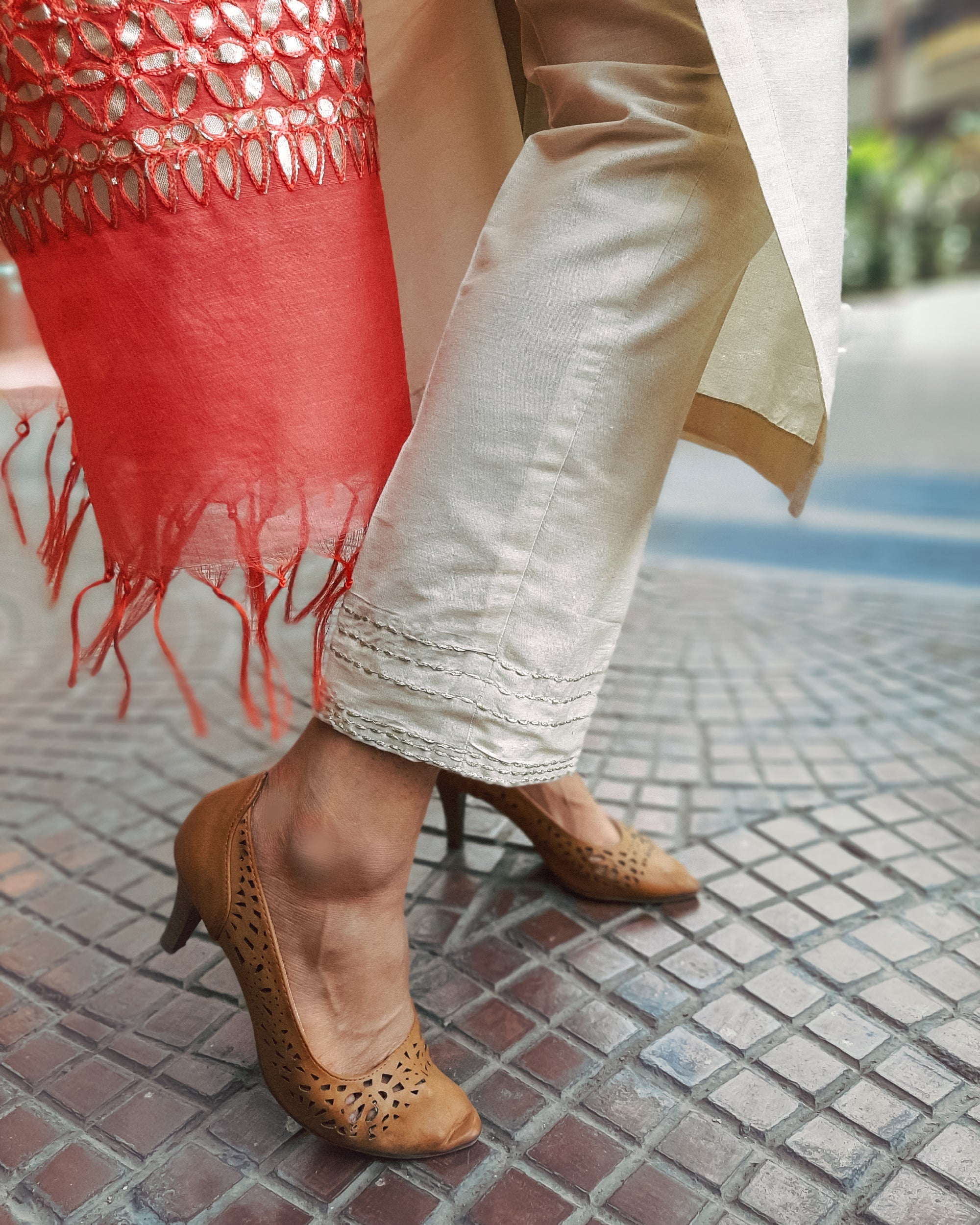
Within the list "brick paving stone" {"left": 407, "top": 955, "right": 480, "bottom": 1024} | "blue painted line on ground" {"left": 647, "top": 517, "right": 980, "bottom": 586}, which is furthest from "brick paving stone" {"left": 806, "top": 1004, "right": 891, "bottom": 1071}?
"blue painted line on ground" {"left": 647, "top": 517, "right": 980, "bottom": 586}

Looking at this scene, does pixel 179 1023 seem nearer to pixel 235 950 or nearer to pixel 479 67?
pixel 235 950

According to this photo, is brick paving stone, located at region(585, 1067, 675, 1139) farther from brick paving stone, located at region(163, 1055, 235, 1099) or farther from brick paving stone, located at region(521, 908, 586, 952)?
brick paving stone, located at region(163, 1055, 235, 1099)

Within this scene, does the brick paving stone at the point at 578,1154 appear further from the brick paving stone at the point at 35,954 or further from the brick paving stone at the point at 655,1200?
the brick paving stone at the point at 35,954

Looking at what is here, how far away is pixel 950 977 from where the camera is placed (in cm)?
138

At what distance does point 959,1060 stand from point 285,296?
1.18 m

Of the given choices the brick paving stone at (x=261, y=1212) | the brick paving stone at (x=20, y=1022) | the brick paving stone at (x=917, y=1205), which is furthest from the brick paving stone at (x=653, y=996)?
the brick paving stone at (x=20, y=1022)

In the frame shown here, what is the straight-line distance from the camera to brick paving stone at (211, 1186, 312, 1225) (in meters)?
1.02

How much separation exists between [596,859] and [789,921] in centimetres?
30

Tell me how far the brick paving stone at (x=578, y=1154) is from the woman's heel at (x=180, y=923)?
47 centimetres

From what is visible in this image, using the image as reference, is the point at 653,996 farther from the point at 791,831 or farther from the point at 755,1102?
the point at 791,831

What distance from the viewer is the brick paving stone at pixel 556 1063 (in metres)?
1.20

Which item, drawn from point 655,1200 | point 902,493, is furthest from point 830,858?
point 902,493

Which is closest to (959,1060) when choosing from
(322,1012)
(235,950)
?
(322,1012)

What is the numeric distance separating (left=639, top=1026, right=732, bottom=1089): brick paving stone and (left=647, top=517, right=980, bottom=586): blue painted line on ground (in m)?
2.42
